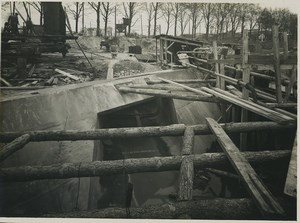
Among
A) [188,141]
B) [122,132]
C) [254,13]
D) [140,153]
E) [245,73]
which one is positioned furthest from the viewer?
[254,13]

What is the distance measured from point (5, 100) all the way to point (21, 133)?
24.1 inches

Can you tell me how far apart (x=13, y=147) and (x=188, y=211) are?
2.22 meters

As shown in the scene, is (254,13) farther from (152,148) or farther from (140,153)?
(140,153)

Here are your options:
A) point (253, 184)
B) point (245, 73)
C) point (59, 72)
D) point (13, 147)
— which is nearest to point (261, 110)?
point (245, 73)

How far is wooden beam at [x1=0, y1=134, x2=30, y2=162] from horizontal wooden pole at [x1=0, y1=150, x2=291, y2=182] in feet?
0.75

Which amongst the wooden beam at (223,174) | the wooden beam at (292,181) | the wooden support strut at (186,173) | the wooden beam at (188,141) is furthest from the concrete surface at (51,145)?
the wooden beam at (292,181)

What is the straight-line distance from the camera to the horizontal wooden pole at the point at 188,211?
241 centimetres

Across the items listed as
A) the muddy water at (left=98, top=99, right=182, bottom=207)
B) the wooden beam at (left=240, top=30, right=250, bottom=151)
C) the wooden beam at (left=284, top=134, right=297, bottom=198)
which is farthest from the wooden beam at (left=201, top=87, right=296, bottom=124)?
the muddy water at (left=98, top=99, right=182, bottom=207)

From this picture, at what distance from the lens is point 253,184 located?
2570 millimetres

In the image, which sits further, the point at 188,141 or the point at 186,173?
the point at 188,141

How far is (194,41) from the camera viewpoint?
11430 millimetres

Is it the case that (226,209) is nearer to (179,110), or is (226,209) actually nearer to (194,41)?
(179,110)

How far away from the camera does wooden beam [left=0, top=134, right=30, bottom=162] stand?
307 cm

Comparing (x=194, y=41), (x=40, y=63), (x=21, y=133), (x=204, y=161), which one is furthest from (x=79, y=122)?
(x=194, y=41)
